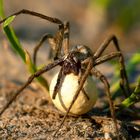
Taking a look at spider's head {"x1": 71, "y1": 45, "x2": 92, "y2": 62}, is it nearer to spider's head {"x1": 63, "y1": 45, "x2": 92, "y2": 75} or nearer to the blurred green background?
spider's head {"x1": 63, "y1": 45, "x2": 92, "y2": 75}

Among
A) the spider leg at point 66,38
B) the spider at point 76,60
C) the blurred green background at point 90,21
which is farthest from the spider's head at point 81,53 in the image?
the blurred green background at point 90,21

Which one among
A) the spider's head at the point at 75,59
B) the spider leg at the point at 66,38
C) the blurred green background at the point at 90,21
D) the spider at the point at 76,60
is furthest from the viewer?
the blurred green background at the point at 90,21

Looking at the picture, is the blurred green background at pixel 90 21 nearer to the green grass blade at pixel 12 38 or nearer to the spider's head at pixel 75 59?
the green grass blade at pixel 12 38

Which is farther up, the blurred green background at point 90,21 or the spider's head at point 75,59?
the blurred green background at point 90,21

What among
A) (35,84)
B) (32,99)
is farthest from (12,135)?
(35,84)

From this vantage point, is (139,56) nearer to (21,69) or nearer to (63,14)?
(21,69)

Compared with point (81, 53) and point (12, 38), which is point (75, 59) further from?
point (12, 38)

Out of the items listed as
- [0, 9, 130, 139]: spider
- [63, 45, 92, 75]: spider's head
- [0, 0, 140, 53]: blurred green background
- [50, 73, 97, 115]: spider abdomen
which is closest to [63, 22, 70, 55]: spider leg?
[0, 9, 130, 139]: spider
